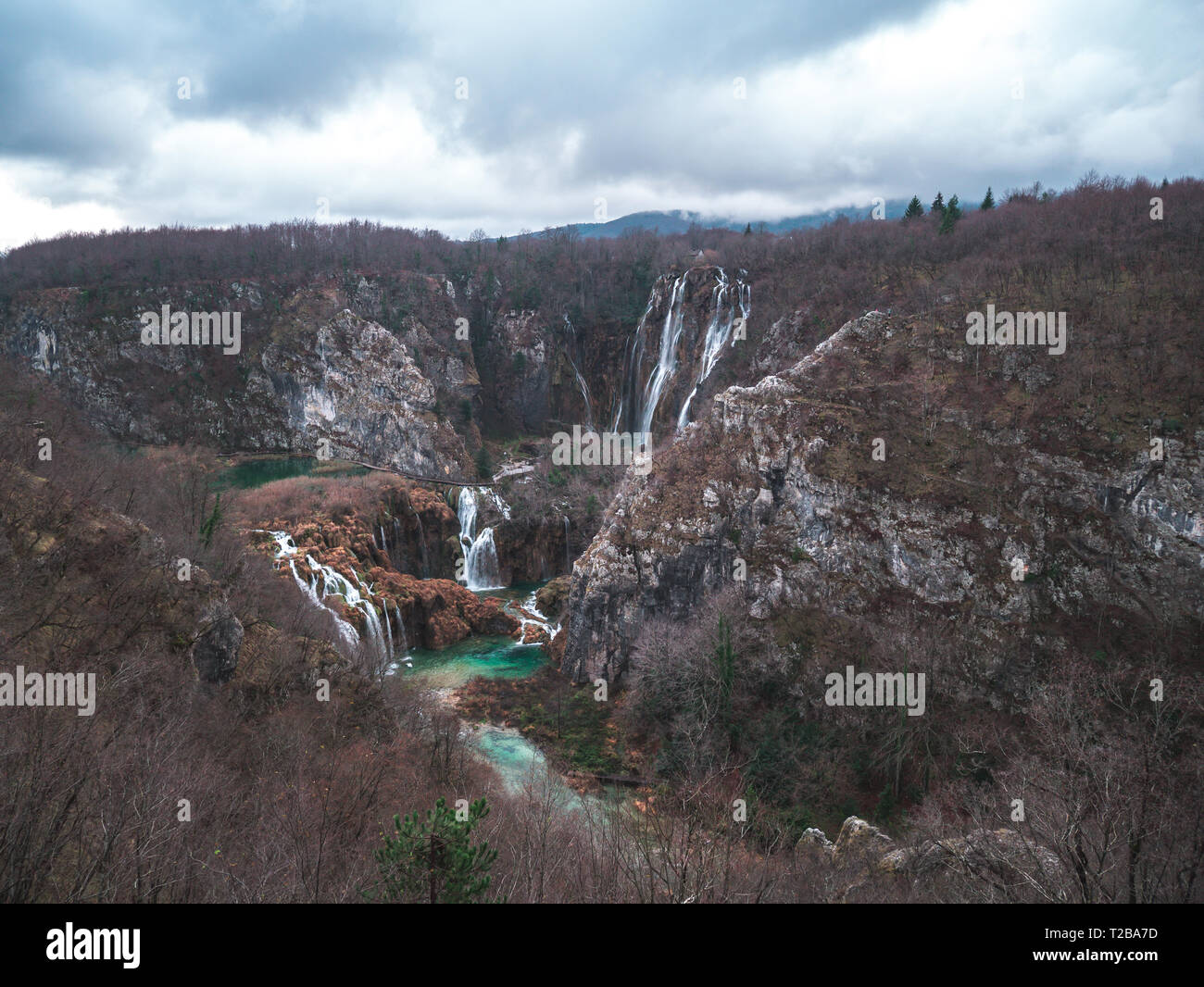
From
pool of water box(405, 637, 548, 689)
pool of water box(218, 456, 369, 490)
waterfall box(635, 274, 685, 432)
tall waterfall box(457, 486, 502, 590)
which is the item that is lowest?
pool of water box(405, 637, 548, 689)

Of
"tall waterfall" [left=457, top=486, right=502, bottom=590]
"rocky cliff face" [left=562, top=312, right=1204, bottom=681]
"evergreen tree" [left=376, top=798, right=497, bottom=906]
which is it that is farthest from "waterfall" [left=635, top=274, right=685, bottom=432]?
"evergreen tree" [left=376, top=798, right=497, bottom=906]

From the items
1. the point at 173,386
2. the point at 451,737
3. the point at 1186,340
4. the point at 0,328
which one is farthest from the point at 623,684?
the point at 0,328

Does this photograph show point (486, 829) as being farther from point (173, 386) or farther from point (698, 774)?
point (173, 386)

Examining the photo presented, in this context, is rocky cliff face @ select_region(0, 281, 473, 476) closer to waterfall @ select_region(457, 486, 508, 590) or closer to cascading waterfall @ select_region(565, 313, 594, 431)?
cascading waterfall @ select_region(565, 313, 594, 431)

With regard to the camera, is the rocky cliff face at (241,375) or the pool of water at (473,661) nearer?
the pool of water at (473,661)

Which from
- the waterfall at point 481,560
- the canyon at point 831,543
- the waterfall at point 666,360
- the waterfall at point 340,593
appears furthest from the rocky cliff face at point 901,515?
the waterfall at point 666,360

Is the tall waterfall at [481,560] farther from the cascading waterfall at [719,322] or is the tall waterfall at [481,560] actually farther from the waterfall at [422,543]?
the cascading waterfall at [719,322]
